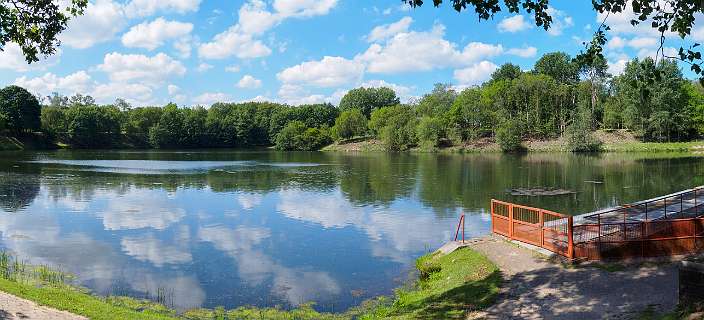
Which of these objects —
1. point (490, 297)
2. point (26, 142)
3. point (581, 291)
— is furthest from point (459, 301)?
point (26, 142)

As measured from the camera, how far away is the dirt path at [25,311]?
40.8 feet

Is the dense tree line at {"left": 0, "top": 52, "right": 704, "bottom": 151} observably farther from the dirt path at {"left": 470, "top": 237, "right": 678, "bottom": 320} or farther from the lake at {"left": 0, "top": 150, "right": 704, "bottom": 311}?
the dirt path at {"left": 470, "top": 237, "right": 678, "bottom": 320}

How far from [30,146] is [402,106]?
99.9 metres

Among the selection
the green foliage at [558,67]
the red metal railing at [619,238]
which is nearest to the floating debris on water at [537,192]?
the red metal railing at [619,238]

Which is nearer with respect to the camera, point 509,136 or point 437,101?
point 509,136

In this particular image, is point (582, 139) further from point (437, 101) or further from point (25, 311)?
point (25, 311)

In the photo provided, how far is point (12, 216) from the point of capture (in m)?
34.8

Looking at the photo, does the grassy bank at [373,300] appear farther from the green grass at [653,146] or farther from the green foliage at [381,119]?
the green foliage at [381,119]

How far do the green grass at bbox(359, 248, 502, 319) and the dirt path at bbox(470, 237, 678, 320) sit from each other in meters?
0.55

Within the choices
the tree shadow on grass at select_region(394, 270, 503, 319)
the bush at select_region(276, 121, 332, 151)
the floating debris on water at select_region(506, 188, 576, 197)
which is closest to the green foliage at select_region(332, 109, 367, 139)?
the bush at select_region(276, 121, 332, 151)

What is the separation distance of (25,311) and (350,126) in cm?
15154

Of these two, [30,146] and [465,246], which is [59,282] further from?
[30,146]

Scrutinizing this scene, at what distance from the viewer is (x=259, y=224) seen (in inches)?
1315

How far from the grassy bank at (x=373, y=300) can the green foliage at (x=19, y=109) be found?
12752cm
